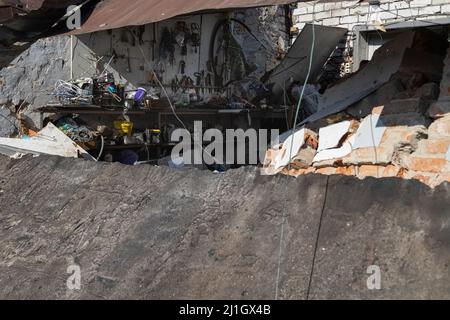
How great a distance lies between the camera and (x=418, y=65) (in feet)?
21.9

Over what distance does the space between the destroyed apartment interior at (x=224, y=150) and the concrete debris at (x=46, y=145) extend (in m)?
0.03

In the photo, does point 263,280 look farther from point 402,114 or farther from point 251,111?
point 251,111

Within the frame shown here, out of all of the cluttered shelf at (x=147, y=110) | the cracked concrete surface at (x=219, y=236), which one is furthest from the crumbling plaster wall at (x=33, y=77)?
the cracked concrete surface at (x=219, y=236)

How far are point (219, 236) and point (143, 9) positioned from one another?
3810 millimetres

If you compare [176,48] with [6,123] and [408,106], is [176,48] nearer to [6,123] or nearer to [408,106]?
[6,123]

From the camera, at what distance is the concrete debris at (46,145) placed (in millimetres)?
6200

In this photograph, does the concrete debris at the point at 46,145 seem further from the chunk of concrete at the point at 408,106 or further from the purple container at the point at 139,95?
the chunk of concrete at the point at 408,106

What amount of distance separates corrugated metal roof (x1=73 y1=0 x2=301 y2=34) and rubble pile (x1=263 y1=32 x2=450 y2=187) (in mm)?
1432

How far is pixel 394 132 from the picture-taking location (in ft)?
18.7

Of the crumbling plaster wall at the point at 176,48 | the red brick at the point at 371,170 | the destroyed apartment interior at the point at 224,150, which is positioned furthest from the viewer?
the crumbling plaster wall at the point at 176,48

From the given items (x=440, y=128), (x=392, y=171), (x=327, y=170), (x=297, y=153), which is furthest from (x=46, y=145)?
(x=440, y=128)

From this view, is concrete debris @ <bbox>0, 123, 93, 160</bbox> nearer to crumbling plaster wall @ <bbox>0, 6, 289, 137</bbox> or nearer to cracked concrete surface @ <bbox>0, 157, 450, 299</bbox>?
crumbling plaster wall @ <bbox>0, 6, 289, 137</bbox>

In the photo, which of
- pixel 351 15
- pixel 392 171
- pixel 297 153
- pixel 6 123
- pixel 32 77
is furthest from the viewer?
pixel 351 15

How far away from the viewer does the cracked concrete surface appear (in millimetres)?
2498
